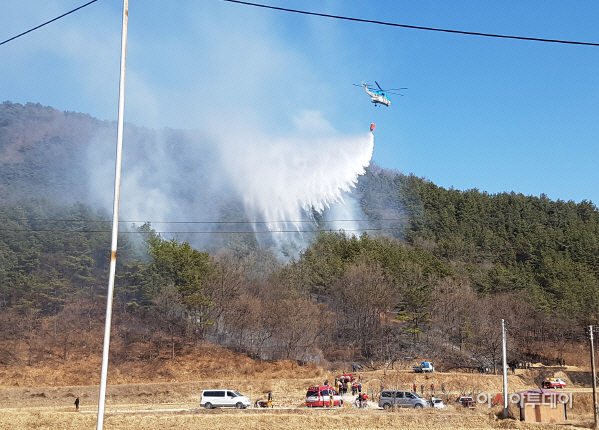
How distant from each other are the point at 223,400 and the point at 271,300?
36.4m

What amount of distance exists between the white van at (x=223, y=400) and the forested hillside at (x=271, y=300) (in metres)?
26.7

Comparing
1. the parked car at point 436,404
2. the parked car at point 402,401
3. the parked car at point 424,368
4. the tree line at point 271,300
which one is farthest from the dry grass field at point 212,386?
the tree line at point 271,300

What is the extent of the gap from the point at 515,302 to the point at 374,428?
58823 millimetres

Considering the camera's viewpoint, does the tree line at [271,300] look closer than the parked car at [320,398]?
No

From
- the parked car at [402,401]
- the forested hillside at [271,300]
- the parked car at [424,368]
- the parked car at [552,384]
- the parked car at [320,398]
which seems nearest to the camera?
the parked car at [402,401]

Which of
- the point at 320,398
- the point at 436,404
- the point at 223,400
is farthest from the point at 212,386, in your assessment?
the point at 436,404

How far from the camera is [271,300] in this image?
3157 inches

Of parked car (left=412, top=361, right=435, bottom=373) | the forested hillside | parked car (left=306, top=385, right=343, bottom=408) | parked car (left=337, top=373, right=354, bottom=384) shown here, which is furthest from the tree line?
parked car (left=306, top=385, right=343, bottom=408)

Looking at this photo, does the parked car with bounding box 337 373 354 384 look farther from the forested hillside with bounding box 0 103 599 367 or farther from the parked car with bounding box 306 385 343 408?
the parked car with bounding box 306 385 343 408

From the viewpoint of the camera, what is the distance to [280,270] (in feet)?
302

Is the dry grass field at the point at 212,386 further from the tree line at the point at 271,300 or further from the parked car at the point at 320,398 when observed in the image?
the tree line at the point at 271,300

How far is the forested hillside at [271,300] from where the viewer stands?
7412cm

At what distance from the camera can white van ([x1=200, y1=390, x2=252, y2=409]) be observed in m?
43.8

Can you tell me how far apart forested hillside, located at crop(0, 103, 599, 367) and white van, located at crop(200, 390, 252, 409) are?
87.7ft
